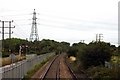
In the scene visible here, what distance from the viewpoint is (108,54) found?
43000mm

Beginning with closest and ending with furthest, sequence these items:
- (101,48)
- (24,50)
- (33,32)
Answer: (101,48)
(33,32)
(24,50)

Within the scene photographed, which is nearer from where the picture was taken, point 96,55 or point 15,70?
point 15,70

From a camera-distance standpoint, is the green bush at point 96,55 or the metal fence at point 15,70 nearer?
the metal fence at point 15,70

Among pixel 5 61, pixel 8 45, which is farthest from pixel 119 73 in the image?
pixel 8 45

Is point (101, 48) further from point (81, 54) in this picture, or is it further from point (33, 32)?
point (33, 32)

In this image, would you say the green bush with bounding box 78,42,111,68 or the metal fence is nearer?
the metal fence

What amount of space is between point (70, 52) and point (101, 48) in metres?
59.4

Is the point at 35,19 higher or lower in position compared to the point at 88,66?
higher

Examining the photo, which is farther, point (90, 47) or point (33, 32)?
point (33, 32)

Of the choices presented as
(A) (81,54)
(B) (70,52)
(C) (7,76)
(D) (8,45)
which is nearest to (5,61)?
(A) (81,54)

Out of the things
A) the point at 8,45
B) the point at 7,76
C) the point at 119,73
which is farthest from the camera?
the point at 8,45

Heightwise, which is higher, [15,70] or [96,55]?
[96,55]

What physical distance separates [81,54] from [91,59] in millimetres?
2006

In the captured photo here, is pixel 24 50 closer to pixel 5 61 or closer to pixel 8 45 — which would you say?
pixel 8 45
